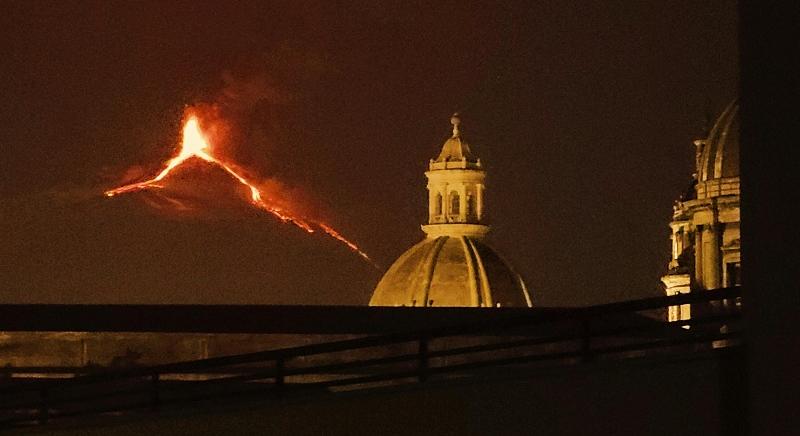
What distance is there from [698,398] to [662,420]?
0.31 m

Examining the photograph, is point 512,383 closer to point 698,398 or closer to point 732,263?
point 698,398

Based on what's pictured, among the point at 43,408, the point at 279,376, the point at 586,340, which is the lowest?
the point at 43,408

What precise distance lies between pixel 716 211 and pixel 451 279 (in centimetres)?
3542

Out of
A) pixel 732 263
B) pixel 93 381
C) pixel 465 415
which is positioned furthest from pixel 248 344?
pixel 732 263

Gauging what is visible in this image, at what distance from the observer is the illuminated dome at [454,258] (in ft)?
312

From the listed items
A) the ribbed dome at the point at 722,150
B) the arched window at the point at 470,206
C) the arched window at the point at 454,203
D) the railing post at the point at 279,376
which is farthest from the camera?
the arched window at the point at 454,203

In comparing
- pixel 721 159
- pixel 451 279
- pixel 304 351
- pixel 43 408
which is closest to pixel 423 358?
pixel 304 351

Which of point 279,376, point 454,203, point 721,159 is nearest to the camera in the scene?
point 279,376

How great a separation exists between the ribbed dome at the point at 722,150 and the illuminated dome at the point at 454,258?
1112 inches

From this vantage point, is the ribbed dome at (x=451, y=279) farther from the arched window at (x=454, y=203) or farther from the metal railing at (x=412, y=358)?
the metal railing at (x=412, y=358)

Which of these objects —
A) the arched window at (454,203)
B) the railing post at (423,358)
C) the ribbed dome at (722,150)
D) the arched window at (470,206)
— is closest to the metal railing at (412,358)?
the railing post at (423,358)

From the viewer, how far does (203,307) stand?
33031 mm

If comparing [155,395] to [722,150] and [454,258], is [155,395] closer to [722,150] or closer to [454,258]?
[722,150]

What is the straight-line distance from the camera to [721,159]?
62125 mm
